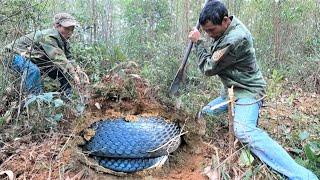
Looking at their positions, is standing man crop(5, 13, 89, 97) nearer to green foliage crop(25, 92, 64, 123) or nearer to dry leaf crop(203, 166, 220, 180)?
green foliage crop(25, 92, 64, 123)

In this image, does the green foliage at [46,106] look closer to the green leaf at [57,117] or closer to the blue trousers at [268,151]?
the green leaf at [57,117]

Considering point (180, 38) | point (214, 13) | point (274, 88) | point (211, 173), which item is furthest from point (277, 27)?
point (211, 173)

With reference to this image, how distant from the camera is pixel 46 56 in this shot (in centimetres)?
406

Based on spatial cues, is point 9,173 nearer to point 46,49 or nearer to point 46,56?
point 46,56

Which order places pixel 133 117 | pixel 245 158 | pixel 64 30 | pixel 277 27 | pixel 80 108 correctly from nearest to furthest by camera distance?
1. pixel 245 158
2. pixel 80 108
3. pixel 133 117
4. pixel 64 30
5. pixel 277 27

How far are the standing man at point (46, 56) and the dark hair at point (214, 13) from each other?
1.33m

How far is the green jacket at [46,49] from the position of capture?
12.7ft

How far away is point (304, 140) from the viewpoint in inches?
140

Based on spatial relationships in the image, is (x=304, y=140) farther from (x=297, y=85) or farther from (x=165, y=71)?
(x=297, y=85)

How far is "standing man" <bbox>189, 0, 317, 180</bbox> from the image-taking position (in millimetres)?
2877

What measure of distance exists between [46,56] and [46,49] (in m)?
0.19

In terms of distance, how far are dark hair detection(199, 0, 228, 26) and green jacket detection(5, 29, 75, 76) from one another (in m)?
1.46

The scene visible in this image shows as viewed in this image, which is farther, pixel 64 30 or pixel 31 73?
pixel 64 30

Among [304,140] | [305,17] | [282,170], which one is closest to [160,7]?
[305,17]
